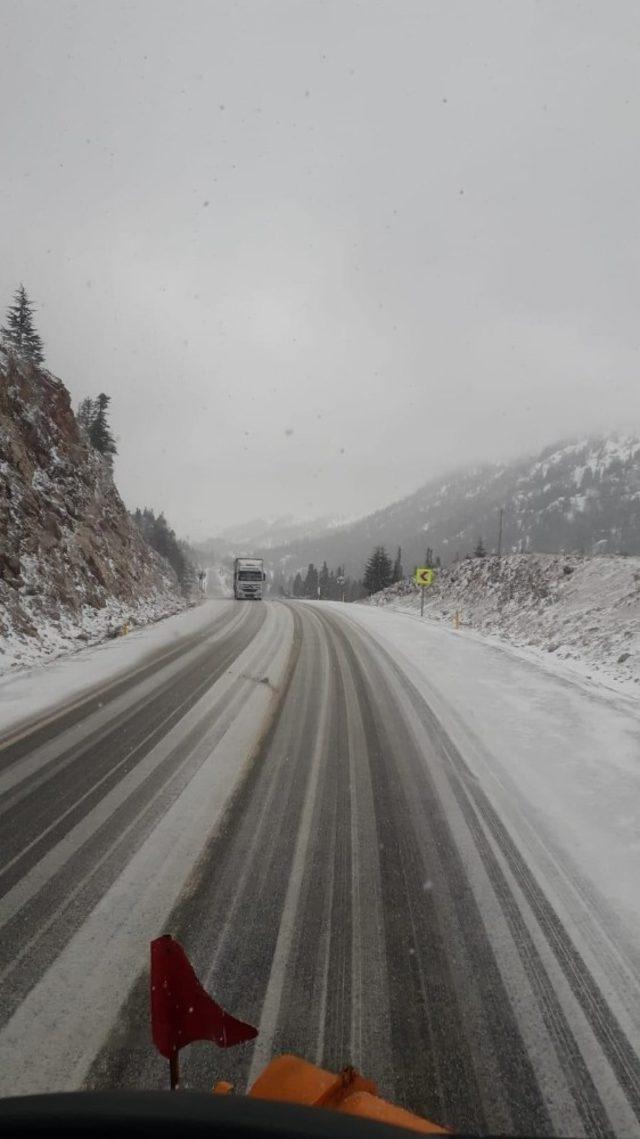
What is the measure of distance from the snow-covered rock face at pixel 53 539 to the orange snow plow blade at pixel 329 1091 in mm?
11852

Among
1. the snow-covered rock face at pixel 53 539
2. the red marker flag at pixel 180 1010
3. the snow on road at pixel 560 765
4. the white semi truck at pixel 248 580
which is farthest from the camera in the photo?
the white semi truck at pixel 248 580

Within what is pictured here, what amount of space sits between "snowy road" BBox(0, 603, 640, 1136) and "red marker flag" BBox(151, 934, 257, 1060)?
0.96 meters

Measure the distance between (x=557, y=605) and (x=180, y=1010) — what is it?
21.0 m

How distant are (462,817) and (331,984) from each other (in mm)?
2401

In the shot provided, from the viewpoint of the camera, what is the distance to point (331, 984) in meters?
3.04

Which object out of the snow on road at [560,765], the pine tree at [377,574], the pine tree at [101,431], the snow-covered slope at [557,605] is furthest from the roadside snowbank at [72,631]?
the pine tree at [377,574]

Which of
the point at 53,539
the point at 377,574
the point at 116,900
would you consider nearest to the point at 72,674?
the point at 116,900

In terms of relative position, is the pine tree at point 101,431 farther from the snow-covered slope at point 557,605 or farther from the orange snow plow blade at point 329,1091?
the orange snow plow blade at point 329,1091

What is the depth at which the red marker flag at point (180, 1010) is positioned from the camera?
181 cm

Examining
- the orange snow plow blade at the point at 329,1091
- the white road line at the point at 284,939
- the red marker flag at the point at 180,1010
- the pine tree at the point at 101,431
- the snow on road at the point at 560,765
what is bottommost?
the white road line at the point at 284,939

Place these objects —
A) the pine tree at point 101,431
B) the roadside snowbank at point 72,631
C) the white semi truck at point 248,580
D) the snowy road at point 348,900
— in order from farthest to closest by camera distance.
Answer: the pine tree at point 101,431 → the white semi truck at point 248,580 → the roadside snowbank at point 72,631 → the snowy road at point 348,900

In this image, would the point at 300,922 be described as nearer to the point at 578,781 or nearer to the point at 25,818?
the point at 25,818

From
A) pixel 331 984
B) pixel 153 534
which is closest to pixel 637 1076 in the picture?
pixel 331 984

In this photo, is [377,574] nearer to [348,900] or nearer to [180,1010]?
[348,900]
